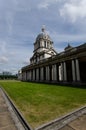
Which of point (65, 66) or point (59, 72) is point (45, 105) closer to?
point (65, 66)

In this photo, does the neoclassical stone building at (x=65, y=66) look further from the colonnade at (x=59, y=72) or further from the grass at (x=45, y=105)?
the grass at (x=45, y=105)

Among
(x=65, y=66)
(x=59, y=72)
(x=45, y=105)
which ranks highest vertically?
(x=65, y=66)

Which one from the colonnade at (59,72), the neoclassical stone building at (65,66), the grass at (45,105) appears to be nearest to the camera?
the grass at (45,105)

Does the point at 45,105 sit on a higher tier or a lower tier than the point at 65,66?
lower

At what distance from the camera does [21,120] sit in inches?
219

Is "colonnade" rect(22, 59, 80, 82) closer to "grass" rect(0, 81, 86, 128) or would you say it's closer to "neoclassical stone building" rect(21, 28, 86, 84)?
"neoclassical stone building" rect(21, 28, 86, 84)

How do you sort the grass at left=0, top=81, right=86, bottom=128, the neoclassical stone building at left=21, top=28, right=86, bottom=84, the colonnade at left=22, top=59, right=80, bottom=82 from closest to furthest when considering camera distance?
the grass at left=0, top=81, right=86, bottom=128 → the neoclassical stone building at left=21, top=28, right=86, bottom=84 → the colonnade at left=22, top=59, right=80, bottom=82

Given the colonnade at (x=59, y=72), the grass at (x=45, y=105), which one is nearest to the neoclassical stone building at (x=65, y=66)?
the colonnade at (x=59, y=72)

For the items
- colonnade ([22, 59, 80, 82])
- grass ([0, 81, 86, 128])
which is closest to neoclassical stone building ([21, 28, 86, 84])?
colonnade ([22, 59, 80, 82])

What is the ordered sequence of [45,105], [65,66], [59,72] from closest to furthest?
[45,105] < [65,66] < [59,72]

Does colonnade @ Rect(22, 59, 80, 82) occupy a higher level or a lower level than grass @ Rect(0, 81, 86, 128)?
higher

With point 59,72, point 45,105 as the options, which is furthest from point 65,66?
point 45,105

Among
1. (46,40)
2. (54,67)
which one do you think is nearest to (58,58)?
(54,67)

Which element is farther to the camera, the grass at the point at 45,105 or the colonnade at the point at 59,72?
the colonnade at the point at 59,72
